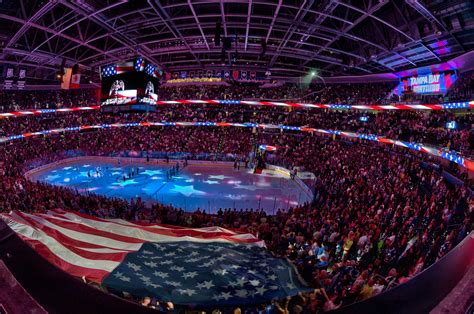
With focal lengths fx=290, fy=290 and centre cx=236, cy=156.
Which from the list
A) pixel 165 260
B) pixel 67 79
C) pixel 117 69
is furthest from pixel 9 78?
pixel 165 260

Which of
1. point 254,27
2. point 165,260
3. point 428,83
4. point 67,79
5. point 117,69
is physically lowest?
point 165,260

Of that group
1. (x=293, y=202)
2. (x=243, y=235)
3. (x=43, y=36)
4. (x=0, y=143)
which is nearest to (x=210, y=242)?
(x=243, y=235)

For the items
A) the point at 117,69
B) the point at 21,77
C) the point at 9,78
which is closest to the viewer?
the point at 117,69

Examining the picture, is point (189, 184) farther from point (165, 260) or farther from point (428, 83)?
point (428, 83)

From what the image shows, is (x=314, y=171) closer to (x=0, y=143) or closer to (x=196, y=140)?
(x=196, y=140)

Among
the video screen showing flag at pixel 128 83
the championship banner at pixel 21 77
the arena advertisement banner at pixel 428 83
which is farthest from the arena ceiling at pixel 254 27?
the video screen showing flag at pixel 128 83
